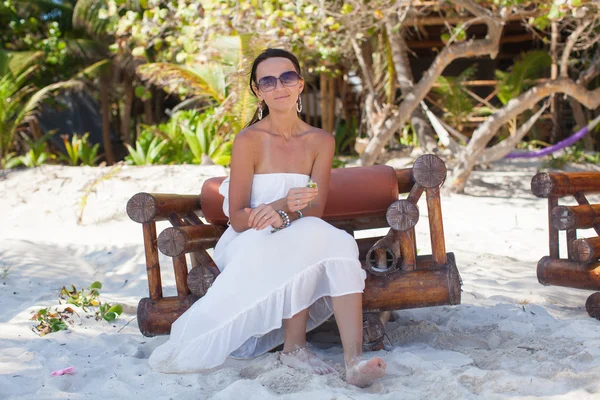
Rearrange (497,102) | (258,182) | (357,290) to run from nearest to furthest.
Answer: (357,290), (258,182), (497,102)

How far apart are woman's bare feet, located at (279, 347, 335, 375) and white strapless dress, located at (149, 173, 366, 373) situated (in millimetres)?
152

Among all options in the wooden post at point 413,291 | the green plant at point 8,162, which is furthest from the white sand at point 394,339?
the green plant at point 8,162

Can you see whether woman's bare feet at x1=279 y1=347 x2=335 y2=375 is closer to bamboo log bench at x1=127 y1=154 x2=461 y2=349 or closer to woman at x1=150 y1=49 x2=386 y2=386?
woman at x1=150 y1=49 x2=386 y2=386

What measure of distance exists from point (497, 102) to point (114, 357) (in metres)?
12.5

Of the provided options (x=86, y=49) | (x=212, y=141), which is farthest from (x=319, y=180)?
(x=86, y=49)

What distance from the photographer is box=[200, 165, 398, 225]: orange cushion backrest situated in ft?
10.8

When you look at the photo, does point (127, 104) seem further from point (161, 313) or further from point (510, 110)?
point (161, 313)

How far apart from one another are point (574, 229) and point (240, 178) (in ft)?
6.38

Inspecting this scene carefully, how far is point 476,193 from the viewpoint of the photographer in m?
9.06

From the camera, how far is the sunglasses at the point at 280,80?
10.1 ft

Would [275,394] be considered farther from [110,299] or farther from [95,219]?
[95,219]


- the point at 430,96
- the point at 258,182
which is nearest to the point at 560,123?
the point at 430,96

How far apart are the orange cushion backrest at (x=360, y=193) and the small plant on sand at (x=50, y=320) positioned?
3.76 ft

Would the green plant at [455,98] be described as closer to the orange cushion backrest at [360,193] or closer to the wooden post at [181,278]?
the orange cushion backrest at [360,193]
